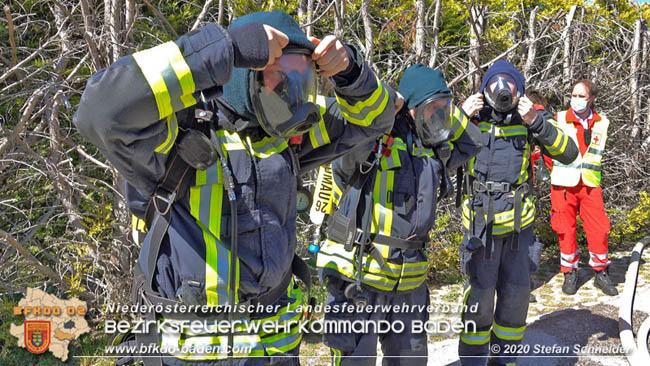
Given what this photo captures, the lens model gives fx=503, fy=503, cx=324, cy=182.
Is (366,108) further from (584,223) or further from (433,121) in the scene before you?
(584,223)

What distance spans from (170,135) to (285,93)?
394 mm

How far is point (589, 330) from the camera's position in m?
4.49

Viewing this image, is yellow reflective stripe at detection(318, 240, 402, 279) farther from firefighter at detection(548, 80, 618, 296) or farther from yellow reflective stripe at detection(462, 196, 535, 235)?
firefighter at detection(548, 80, 618, 296)

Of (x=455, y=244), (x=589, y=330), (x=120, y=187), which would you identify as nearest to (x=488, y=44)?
(x=455, y=244)

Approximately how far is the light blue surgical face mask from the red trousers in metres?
0.84

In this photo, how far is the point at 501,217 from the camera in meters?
3.67

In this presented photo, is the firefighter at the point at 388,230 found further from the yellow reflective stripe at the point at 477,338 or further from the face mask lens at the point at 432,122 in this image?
the yellow reflective stripe at the point at 477,338

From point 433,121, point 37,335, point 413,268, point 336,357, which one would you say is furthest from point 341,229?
point 37,335

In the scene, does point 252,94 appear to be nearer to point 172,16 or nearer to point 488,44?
point 172,16

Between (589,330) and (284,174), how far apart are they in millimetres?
3940

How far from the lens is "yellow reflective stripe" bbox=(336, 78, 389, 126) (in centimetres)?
191

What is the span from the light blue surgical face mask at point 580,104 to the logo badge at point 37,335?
18.2 ft

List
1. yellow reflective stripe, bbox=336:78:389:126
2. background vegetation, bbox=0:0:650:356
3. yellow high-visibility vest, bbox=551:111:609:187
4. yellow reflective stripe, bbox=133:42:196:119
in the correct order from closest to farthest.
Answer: yellow reflective stripe, bbox=133:42:196:119, yellow reflective stripe, bbox=336:78:389:126, background vegetation, bbox=0:0:650:356, yellow high-visibility vest, bbox=551:111:609:187

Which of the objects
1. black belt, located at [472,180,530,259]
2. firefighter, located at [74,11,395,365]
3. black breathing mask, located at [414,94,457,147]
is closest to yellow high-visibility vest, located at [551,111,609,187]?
black belt, located at [472,180,530,259]
